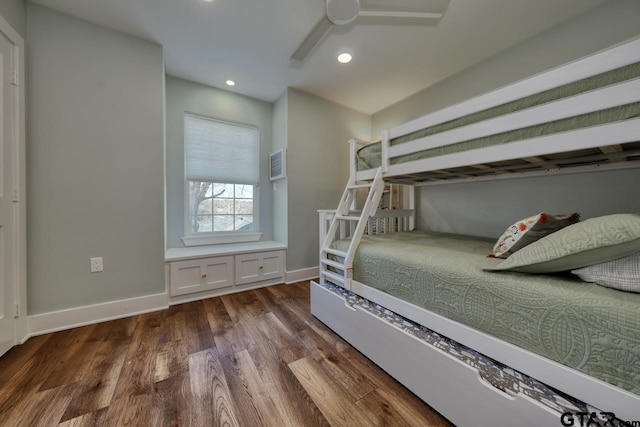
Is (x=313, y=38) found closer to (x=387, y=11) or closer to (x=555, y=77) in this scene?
(x=387, y=11)

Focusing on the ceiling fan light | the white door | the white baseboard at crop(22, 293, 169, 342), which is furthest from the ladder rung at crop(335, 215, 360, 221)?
the white door

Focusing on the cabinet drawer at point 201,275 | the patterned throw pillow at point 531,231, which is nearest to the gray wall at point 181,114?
the cabinet drawer at point 201,275

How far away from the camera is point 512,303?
892 millimetres

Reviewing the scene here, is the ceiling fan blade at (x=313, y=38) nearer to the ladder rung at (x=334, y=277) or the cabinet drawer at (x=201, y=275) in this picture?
the ladder rung at (x=334, y=277)

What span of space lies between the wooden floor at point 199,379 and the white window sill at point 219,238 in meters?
A: 1.04

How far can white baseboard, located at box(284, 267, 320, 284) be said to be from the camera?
2914 millimetres

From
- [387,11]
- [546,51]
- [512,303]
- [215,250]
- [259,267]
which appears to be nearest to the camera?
[512,303]

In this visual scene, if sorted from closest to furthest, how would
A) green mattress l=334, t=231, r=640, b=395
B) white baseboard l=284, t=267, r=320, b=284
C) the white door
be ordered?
green mattress l=334, t=231, r=640, b=395
the white door
white baseboard l=284, t=267, r=320, b=284

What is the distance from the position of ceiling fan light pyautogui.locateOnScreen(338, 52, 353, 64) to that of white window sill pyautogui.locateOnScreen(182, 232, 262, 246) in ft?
7.73

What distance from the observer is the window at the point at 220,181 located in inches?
110

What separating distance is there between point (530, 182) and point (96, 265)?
391cm

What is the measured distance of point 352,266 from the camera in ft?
5.57

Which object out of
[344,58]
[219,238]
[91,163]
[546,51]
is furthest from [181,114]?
[546,51]

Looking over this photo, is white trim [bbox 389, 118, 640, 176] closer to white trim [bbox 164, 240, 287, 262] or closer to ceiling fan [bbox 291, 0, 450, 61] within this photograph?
ceiling fan [bbox 291, 0, 450, 61]
